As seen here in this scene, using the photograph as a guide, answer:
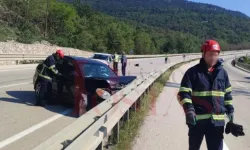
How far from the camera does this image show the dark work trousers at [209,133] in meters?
4.43

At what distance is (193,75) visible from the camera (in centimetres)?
448

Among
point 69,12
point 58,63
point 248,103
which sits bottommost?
point 248,103

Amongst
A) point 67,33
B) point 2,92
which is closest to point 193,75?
point 2,92

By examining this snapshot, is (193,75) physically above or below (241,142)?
above

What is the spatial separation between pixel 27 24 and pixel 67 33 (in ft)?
71.2

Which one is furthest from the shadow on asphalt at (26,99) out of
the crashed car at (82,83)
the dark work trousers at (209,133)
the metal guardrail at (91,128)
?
the dark work trousers at (209,133)

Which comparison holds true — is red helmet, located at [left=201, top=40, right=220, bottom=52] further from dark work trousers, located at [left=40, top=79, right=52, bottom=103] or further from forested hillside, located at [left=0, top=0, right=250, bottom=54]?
forested hillside, located at [left=0, top=0, right=250, bottom=54]

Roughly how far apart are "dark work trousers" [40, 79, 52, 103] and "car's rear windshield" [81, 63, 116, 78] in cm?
119

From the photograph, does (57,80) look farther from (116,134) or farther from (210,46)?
(210,46)

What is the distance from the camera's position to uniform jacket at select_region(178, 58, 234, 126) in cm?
441

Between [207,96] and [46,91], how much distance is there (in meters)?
7.22

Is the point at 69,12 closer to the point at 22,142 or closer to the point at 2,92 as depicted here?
the point at 2,92

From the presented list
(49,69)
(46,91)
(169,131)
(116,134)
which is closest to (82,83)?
(46,91)

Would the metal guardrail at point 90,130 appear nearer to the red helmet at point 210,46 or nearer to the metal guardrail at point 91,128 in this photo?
the metal guardrail at point 91,128
